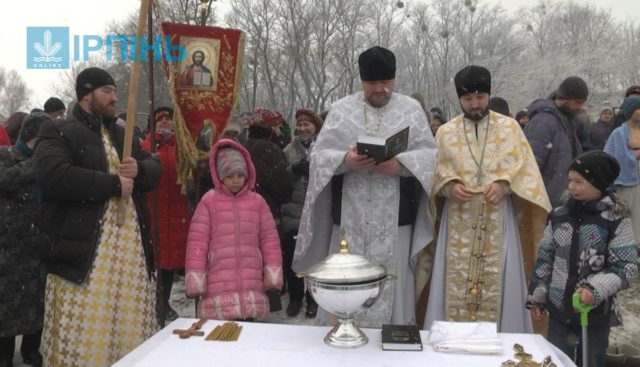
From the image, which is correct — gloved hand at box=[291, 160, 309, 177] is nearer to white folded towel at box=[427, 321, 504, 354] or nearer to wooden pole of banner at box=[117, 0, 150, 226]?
wooden pole of banner at box=[117, 0, 150, 226]

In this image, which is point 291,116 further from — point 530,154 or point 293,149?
point 530,154

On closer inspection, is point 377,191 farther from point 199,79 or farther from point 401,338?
point 199,79

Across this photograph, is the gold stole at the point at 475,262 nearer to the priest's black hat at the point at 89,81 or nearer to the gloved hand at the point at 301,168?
the gloved hand at the point at 301,168

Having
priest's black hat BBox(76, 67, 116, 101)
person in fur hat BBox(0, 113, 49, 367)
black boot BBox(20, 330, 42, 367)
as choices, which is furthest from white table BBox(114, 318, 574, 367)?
black boot BBox(20, 330, 42, 367)

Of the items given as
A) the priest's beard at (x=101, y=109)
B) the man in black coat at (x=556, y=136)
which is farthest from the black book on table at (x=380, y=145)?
the man in black coat at (x=556, y=136)

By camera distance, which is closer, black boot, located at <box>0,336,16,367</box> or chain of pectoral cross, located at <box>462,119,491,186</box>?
chain of pectoral cross, located at <box>462,119,491,186</box>

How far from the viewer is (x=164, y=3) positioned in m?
19.1

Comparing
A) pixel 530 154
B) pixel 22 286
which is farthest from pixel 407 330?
pixel 22 286

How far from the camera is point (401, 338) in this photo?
2.25 meters

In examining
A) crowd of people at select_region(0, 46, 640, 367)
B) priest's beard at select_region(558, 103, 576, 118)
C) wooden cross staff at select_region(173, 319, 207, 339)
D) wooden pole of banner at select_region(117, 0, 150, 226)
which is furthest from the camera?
priest's beard at select_region(558, 103, 576, 118)

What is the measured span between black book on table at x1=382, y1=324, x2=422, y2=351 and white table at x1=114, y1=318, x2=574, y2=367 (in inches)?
1.0

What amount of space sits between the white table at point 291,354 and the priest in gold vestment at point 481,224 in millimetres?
1125

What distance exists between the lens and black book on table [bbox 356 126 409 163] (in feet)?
9.31

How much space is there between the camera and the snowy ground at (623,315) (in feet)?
13.0
